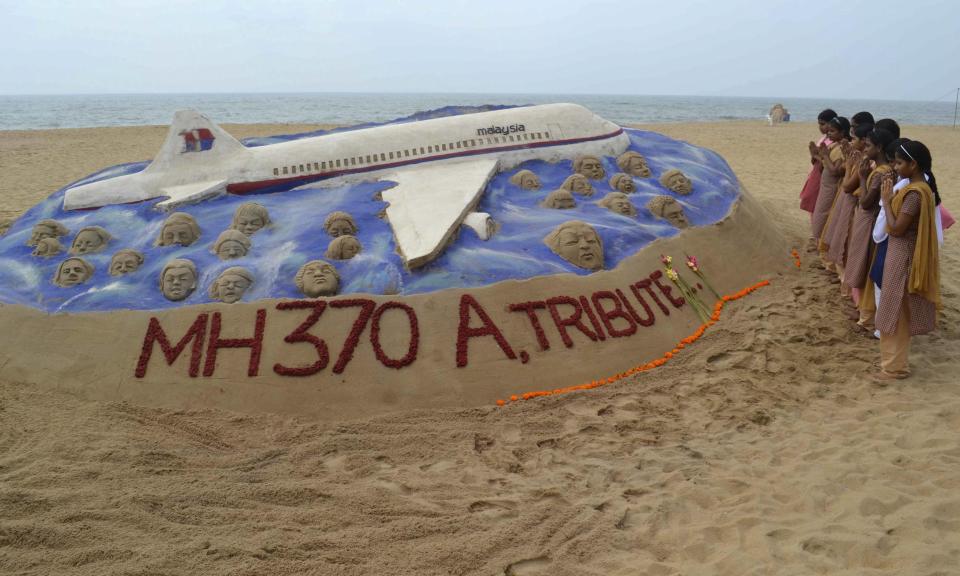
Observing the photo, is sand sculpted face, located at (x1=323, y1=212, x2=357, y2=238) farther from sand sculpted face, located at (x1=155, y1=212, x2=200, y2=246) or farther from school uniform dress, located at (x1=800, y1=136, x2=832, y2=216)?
school uniform dress, located at (x1=800, y1=136, x2=832, y2=216)

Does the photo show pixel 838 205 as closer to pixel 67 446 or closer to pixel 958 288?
pixel 958 288

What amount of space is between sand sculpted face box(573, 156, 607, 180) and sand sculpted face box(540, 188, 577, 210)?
5.56ft

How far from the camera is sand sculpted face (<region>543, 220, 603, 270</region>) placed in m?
9.74

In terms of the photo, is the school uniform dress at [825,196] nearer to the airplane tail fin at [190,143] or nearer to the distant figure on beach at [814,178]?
the distant figure on beach at [814,178]

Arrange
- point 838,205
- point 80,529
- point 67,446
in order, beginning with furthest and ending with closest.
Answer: point 838,205 < point 67,446 < point 80,529

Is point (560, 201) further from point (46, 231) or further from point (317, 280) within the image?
point (46, 231)

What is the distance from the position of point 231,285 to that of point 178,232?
2.21 metres

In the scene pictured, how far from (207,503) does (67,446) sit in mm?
2093

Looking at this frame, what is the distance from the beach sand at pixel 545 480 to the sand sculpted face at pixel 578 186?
12.8 feet

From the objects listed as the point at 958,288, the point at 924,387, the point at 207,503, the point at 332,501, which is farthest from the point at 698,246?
the point at 207,503

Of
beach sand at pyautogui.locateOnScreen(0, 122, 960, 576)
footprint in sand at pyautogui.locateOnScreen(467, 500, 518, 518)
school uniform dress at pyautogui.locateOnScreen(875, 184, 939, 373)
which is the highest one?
school uniform dress at pyautogui.locateOnScreen(875, 184, 939, 373)

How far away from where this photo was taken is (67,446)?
694 cm

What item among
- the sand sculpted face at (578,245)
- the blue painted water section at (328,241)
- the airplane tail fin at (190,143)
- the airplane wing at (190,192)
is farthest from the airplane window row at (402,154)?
the sand sculpted face at (578,245)

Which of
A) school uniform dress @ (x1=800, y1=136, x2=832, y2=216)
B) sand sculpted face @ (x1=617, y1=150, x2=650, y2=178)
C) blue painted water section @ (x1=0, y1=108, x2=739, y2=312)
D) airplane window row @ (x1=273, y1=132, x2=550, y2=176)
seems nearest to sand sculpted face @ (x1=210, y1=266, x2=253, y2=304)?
blue painted water section @ (x1=0, y1=108, x2=739, y2=312)
